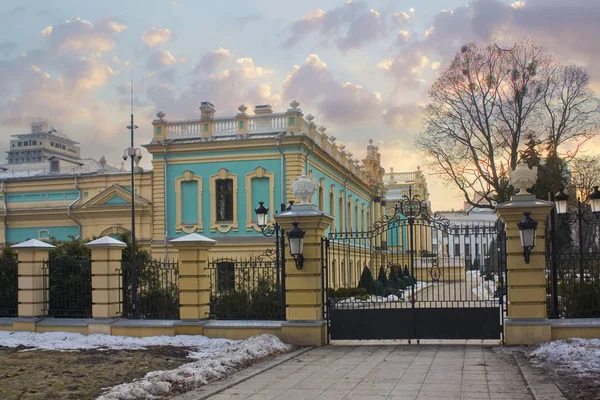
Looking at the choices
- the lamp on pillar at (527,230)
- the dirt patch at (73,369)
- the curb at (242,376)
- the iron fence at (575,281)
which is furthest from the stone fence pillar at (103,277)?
the iron fence at (575,281)

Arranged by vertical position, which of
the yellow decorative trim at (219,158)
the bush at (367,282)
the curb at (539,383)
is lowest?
the curb at (539,383)

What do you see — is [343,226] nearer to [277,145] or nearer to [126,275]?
[277,145]

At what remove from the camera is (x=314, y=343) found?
14602mm

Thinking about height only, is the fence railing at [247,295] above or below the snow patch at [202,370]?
above

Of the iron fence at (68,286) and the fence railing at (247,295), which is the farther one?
the iron fence at (68,286)

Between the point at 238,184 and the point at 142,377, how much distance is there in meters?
23.3

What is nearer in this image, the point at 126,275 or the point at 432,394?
the point at 432,394

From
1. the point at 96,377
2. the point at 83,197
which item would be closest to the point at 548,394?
the point at 96,377

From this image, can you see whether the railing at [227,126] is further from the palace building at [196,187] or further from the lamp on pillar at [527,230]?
the lamp on pillar at [527,230]

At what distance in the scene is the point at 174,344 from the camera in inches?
570

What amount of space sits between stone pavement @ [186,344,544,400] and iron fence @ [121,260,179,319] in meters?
3.87

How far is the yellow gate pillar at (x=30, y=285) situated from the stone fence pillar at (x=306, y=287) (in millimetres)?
6012

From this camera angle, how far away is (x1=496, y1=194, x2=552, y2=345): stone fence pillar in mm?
13727

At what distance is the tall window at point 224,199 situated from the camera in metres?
33.9
